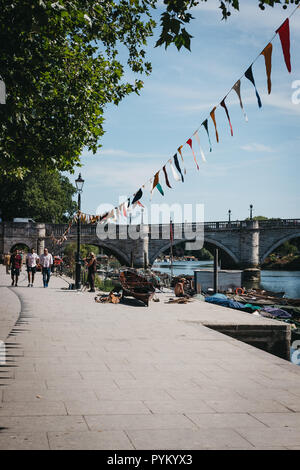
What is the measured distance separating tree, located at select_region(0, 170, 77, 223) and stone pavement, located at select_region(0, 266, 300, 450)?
158 ft

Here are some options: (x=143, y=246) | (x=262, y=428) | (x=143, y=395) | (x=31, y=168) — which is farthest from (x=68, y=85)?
(x=143, y=246)

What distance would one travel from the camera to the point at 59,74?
11.7m

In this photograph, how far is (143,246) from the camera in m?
50.0

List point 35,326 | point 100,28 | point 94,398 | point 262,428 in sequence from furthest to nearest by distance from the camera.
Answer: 1. point 100,28
2. point 35,326
3. point 94,398
4. point 262,428

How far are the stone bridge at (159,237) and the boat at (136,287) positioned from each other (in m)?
33.1

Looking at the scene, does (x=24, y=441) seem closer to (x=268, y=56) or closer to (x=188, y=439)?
(x=188, y=439)

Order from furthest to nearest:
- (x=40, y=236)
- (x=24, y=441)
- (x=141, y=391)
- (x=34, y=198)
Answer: (x=34, y=198), (x=40, y=236), (x=141, y=391), (x=24, y=441)

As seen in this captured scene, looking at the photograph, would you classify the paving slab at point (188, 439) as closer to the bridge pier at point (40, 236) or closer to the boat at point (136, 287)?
the boat at point (136, 287)

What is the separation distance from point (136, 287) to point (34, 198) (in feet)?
143

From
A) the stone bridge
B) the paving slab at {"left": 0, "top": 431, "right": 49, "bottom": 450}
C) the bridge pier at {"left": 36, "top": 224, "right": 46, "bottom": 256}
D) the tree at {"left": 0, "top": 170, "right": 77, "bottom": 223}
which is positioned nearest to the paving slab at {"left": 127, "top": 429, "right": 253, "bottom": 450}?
the paving slab at {"left": 0, "top": 431, "right": 49, "bottom": 450}

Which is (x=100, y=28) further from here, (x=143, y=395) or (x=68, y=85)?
(x=143, y=395)

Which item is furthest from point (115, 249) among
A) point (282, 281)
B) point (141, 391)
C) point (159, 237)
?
point (141, 391)

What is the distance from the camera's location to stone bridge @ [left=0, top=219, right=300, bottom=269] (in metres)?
49.2
